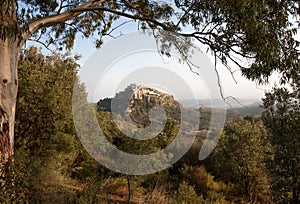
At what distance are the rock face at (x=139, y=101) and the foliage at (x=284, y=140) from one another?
259 cm

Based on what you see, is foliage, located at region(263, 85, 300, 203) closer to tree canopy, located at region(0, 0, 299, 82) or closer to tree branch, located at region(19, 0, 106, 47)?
tree canopy, located at region(0, 0, 299, 82)

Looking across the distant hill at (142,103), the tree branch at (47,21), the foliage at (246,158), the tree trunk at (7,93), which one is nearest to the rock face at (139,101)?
the distant hill at (142,103)

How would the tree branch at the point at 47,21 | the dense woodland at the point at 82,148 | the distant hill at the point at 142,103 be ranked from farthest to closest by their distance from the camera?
the distant hill at the point at 142,103 → the dense woodland at the point at 82,148 → the tree branch at the point at 47,21

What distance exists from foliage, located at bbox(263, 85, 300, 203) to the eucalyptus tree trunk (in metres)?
5.75

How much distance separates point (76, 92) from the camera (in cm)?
931

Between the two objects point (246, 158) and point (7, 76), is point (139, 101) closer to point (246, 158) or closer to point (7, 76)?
point (7, 76)

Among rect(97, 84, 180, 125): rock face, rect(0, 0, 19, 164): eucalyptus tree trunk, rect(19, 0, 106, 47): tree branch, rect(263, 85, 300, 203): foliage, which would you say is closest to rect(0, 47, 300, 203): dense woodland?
rect(263, 85, 300, 203): foliage

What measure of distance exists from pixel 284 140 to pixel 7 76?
6110 millimetres

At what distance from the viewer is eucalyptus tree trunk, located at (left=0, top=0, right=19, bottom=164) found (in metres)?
4.22

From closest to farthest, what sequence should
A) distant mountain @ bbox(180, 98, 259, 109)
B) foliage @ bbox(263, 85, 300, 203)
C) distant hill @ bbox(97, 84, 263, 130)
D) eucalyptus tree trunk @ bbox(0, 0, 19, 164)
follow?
eucalyptus tree trunk @ bbox(0, 0, 19, 164) → distant mountain @ bbox(180, 98, 259, 109) → foliage @ bbox(263, 85, 300, 203) → distant hill @ bbox(97, 84, 263, 130)

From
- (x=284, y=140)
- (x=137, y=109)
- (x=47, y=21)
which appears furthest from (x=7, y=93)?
(x=284, y=140)

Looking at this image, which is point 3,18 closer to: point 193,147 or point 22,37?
point 22,37

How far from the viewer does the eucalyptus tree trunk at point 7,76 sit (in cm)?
422

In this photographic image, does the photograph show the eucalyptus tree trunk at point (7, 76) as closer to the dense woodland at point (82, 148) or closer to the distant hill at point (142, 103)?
the dense woodland at point (82, 148)
